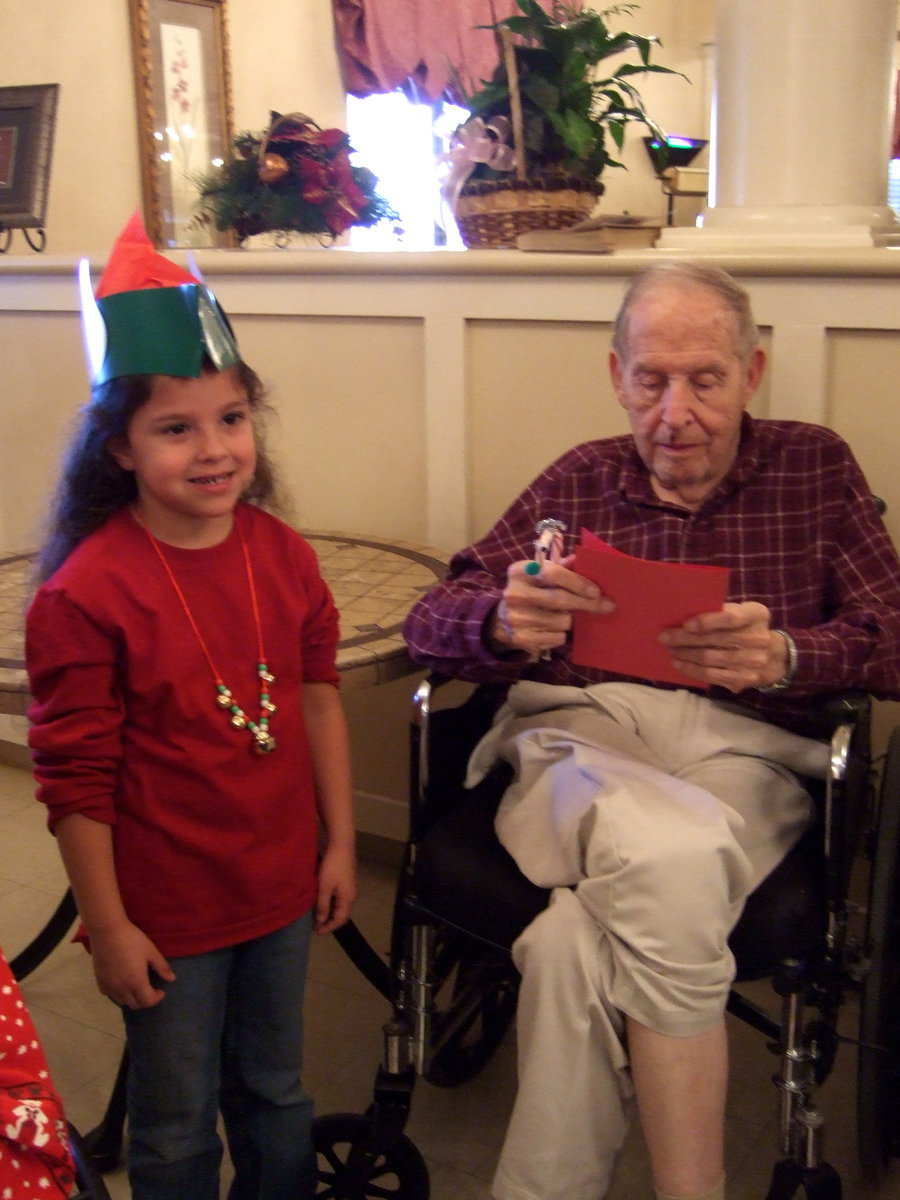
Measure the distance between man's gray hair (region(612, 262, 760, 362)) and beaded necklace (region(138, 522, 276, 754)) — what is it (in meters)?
0.62

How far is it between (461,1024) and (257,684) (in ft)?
2.70

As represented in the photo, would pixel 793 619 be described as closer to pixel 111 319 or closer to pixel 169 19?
pixel 111 319

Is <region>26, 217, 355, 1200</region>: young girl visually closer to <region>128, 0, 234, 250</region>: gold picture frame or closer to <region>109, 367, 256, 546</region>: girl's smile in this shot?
<region>109, 367, 256, 546</region>: girl's smile

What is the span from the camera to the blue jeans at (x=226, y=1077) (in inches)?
47.6

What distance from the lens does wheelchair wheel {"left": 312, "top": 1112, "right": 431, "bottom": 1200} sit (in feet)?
4.54

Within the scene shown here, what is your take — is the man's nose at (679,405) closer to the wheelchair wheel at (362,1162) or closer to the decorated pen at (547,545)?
the decorated pen at (547,545)

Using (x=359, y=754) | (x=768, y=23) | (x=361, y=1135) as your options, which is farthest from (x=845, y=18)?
(x=361, y=1135)

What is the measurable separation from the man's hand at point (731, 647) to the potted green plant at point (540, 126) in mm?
1041

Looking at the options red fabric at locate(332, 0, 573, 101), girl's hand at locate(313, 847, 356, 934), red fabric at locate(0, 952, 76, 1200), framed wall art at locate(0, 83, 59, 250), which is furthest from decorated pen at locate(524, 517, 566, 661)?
red fabric at locate(332, 0, 573, 101)

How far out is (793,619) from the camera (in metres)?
1.49

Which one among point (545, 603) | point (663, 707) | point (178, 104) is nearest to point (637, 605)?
point (545, 603)

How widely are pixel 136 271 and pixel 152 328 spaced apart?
9cm

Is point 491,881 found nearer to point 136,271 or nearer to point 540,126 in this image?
point 136,271

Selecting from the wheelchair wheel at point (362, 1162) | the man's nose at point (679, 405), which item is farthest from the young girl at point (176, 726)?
the man's nose at point (679, 405)
